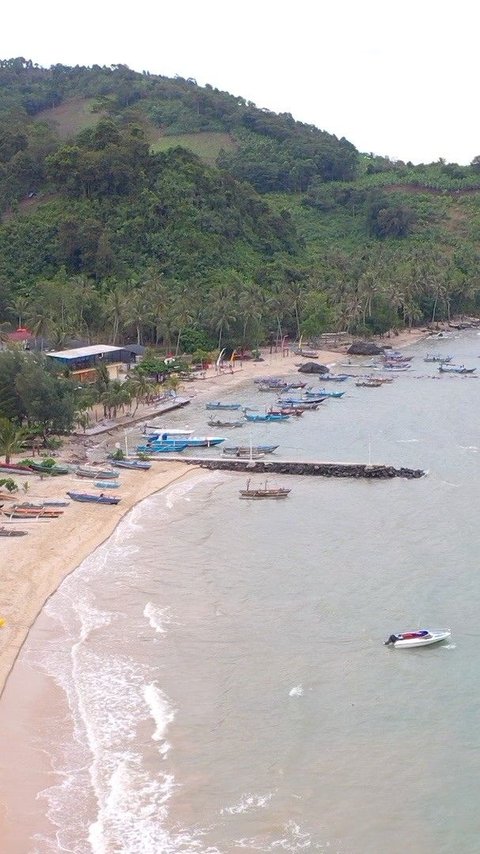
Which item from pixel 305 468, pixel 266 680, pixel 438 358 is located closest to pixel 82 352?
pixel 305 468

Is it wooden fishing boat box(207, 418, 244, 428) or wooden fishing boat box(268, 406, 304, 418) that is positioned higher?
wooden fishing boat box(268, 406, 304, 418)

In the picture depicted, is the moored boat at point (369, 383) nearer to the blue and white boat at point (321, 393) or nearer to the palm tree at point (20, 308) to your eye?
the blue and white boat at point (321, 393)

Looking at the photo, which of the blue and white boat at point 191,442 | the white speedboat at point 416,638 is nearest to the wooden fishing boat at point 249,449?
the blue and white boat at point 191,442

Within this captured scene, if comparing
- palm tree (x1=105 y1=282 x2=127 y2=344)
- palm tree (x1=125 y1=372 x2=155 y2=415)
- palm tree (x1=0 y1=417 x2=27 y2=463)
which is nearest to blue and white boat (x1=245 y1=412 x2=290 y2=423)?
palm tree (x1=125 y1=372 x2=155 y2=415)

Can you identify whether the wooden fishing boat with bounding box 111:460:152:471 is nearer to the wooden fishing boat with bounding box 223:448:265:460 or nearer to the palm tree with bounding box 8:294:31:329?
the wooden fishing boat with bounding box 223:448:265:460

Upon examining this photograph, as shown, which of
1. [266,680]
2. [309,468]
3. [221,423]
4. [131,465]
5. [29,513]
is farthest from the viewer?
[221,423]

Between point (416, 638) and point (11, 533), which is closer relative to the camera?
point (416, 638)

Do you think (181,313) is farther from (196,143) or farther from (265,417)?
(196,143)
